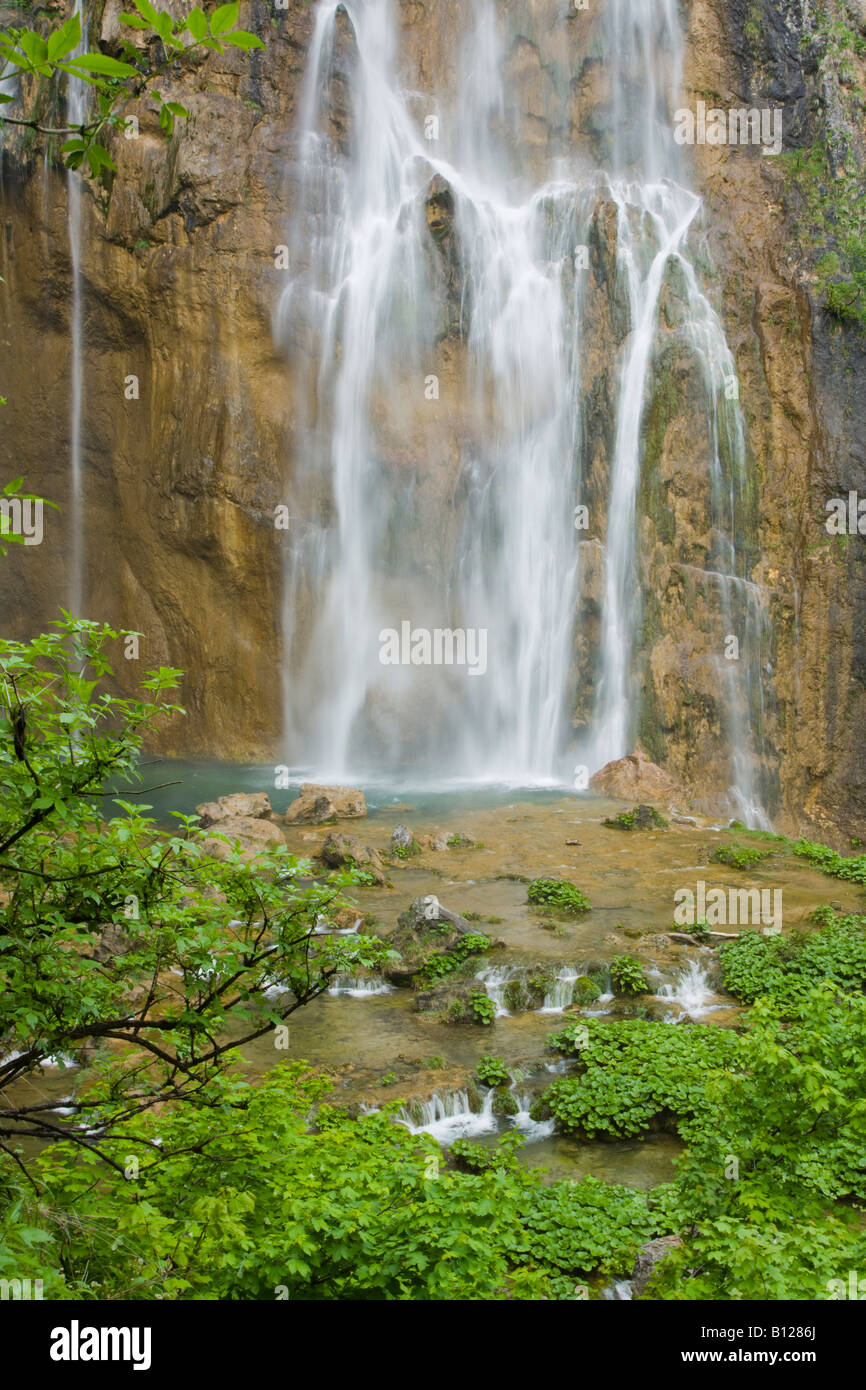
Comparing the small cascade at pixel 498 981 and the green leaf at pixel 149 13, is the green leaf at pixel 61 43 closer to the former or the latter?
the green leaf at pixel 149 13

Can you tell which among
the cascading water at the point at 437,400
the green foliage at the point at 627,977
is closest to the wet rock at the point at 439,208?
the cascading water at the point at 437,400

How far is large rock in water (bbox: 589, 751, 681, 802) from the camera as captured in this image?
64.7 ft

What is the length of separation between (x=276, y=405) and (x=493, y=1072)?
19.8 m

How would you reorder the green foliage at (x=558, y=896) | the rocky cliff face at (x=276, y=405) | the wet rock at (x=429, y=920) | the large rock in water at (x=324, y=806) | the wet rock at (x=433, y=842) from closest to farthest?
the wet rock at (x=429, y=920) → the green foliage at (x=558, y=896) → the wet rock at (x=433, y=842) → the large rock in water at (x=324, y=806) → the rocky cliff face at (x=276, y=405)

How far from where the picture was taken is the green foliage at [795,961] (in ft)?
33.2

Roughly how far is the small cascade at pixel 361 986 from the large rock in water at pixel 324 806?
6.78m

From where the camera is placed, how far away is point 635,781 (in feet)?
65.4

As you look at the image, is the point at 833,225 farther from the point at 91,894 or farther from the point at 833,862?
the point at 91,894

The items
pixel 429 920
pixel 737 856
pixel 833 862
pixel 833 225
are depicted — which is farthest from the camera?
pixel 833 225

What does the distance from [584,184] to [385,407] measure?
7746 mm

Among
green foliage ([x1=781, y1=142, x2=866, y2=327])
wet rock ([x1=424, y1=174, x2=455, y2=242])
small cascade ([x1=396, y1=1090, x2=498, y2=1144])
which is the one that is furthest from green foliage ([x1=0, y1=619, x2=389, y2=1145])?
wet rock ([x1=424, y1=174, x2=455, y2=242])

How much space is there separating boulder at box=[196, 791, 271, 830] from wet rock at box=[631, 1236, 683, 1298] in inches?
430

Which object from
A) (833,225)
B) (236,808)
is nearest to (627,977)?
(236,808)

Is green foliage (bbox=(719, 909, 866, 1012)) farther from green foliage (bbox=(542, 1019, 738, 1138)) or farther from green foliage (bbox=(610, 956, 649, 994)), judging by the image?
green foliage (bbox=(542, 1019, 738, 1138))
